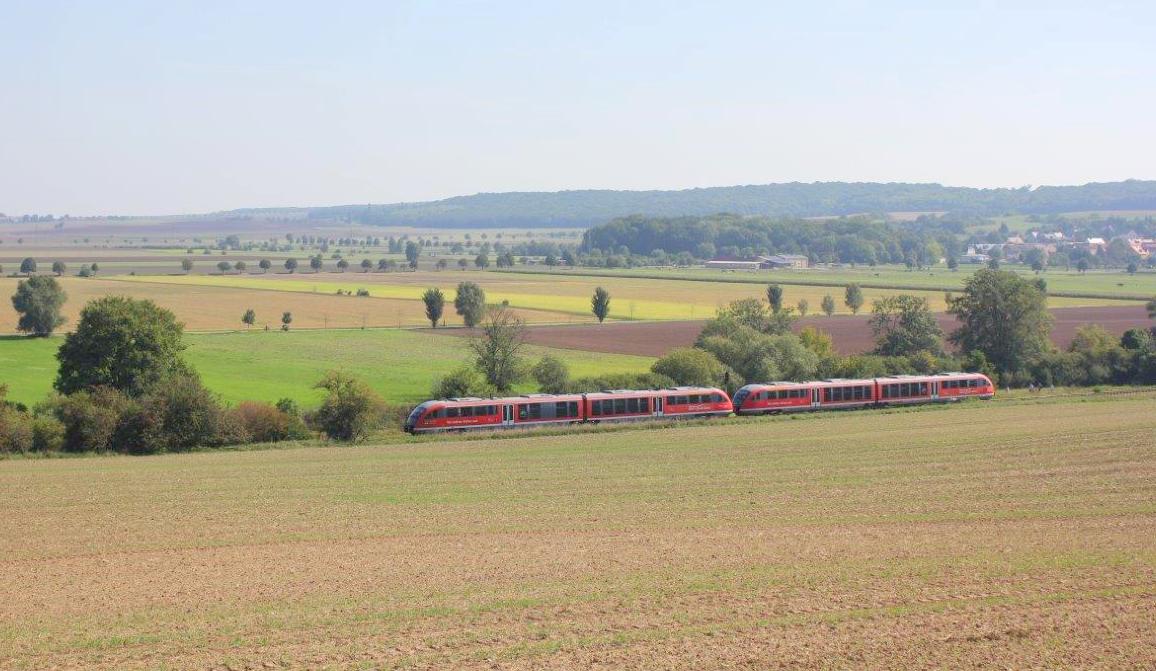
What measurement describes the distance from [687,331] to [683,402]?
42.2m

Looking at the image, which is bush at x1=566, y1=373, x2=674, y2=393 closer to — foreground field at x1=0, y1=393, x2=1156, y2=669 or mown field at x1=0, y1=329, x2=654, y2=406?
mown field at x1=0, y1=329, x2=654, y2=406

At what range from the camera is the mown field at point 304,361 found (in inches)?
2640

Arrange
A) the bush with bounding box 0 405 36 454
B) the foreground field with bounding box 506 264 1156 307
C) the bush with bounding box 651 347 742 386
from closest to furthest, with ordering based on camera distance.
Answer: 1. the bush with bounding box 0 405 36 454
2. the bush with bounding box 651 347 742 386
3. the foreground field with bounding box 506 264 1156 307

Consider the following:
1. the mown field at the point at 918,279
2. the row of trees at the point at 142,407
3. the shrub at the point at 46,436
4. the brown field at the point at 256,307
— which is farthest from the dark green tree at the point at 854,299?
the shrub at the point at 46,436

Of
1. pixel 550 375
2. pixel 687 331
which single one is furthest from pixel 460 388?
pixel 687 331

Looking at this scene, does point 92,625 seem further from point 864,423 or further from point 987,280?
point 987,280

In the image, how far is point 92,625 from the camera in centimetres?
2070

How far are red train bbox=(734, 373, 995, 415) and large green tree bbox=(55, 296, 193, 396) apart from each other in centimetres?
2666

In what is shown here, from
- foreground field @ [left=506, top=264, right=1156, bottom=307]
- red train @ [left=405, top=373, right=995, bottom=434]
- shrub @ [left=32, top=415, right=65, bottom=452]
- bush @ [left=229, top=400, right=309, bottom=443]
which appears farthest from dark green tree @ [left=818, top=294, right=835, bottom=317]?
shrub @ [left=32, top=415, right=65, bottom=452]

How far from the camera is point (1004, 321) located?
7925 cm

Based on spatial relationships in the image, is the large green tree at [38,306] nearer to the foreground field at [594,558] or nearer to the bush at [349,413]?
the bush at [349,413]

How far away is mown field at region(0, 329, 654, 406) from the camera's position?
220 feet

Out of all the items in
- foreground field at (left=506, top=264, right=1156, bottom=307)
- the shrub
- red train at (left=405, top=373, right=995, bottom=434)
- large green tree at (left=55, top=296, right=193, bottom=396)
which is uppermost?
large green tree at (left=55, top=296, right=193, bottom=396)

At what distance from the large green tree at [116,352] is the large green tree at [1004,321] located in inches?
1931
